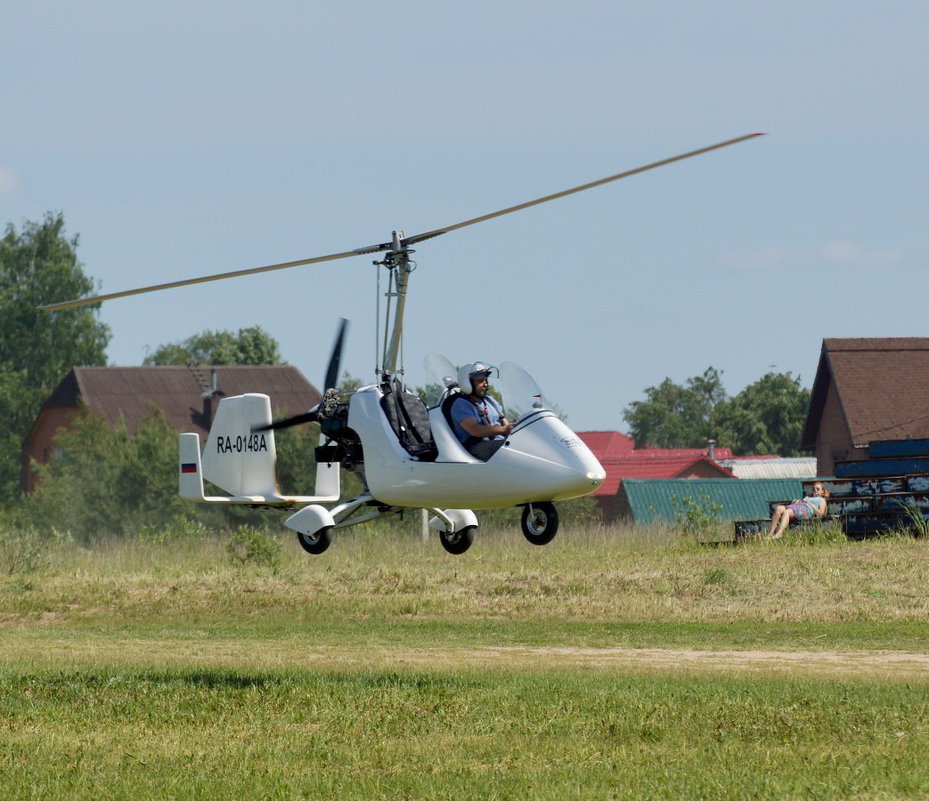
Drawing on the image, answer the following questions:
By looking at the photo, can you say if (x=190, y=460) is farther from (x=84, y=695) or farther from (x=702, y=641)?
(x=702, y=641)

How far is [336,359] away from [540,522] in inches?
131

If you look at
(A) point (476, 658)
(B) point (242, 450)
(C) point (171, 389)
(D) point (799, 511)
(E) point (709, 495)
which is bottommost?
(A) point (476, 658)

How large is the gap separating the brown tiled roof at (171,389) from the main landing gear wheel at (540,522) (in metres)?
49.4

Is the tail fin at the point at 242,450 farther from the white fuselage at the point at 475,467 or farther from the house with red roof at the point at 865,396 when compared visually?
the house with red roof at the point at 865,396

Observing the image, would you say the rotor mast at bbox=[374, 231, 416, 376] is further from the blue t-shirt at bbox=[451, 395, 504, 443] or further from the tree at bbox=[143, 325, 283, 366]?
the tree at bbox=[143, 325, 283, 366]

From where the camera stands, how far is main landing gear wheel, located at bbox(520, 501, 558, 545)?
15.6 metres

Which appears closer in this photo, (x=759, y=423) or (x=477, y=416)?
(x=477, y=416)

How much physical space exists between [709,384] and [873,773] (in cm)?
12670

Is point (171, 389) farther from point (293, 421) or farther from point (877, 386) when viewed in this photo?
point (293, 421)

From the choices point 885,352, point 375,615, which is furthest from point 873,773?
point 885,352

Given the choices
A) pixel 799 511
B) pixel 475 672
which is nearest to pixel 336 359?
pixel 475 672

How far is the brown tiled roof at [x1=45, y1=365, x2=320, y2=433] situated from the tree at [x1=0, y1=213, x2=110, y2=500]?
4.51 m

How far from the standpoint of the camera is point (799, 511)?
32.5 meters

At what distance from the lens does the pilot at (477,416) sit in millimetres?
15367
